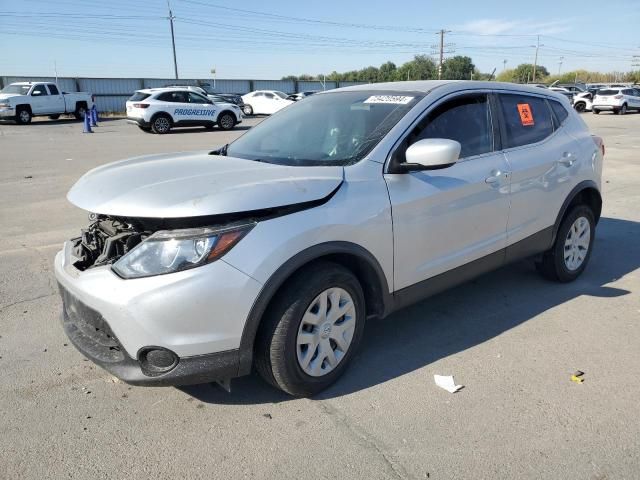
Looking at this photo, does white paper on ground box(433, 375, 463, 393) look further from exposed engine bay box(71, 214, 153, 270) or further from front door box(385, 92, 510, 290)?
exposed engine bay box(71, 214, 153, 270)

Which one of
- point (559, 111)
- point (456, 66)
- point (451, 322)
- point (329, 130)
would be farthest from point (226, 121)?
point (456, 66)

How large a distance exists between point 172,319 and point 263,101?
1267 inches

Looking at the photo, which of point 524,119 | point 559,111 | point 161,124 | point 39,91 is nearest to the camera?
point 524,119

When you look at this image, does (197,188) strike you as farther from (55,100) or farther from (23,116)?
(55,100)

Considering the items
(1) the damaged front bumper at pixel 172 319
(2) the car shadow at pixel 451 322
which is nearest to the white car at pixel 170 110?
(2) the car shadow at pixel 451 322

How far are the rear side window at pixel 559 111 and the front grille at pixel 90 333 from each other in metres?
4.01

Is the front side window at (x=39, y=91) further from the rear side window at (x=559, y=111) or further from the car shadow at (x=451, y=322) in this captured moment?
the rear side window at (x=559, y=111)

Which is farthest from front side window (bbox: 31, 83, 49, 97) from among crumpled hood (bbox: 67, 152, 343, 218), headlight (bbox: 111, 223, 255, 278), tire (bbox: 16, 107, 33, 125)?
headlight (bbox: 111, 223, 255, 278)

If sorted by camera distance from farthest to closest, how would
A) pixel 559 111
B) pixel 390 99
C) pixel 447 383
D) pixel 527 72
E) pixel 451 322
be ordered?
pixel 527 72 → pixel 559 111 → pixel 451 322 → pixel 390 99 → pixel 447 383

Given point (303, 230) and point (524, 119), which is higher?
point (524, 119)

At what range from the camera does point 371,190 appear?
314 centimetres

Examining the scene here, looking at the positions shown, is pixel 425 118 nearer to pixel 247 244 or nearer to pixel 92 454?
pixel 247 244

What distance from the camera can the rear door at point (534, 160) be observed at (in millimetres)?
4145

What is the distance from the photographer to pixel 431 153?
10.3 ft
